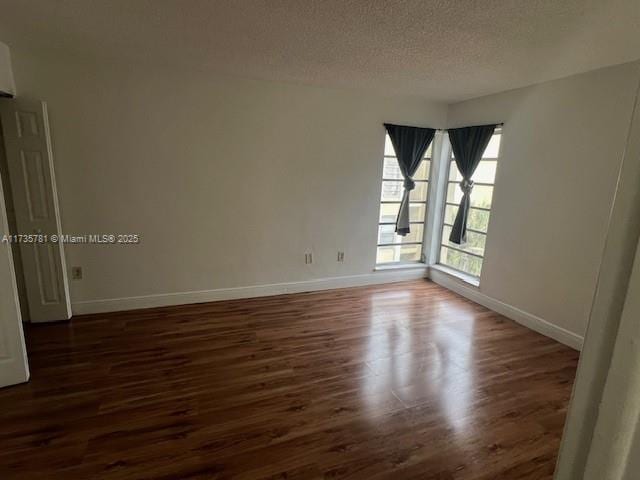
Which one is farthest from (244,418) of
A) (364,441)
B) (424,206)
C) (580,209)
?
(424,206)

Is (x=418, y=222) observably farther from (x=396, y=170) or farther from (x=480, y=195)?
(x=480, y=195)

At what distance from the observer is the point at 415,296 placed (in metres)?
4.40

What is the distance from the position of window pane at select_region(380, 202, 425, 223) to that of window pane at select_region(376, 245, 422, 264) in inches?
16.2

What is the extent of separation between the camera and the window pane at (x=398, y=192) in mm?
4734

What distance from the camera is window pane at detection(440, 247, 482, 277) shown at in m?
4.42

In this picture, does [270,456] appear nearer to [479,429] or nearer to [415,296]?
[479,429]

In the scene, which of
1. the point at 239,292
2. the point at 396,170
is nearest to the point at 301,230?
the point at 239,292

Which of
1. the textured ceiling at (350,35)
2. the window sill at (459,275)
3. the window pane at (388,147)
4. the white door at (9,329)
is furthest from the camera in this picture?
the window pane at (388,147)

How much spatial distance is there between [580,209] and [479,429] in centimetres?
218

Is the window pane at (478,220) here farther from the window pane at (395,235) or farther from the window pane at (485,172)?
the window pane at (395,235)

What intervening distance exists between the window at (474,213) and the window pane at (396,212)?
33 centimetres

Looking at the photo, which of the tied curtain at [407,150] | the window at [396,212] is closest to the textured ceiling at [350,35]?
the tied curtain at [407,150]

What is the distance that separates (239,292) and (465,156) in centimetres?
318

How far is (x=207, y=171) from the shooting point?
12.2 feet
